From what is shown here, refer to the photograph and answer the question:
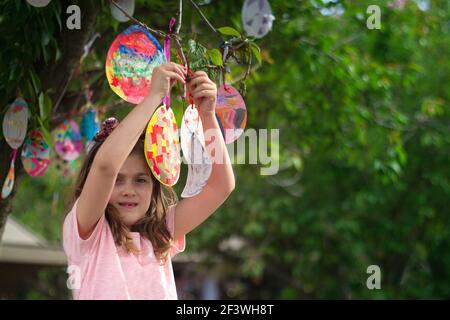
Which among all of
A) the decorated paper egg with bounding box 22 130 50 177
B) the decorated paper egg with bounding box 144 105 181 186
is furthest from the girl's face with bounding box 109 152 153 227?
the decorated paper egg with bounding box 22 130 50 177

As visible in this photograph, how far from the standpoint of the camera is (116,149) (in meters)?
1.34

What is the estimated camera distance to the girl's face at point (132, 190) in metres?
1.54

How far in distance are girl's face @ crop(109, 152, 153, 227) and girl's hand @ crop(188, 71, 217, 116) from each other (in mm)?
198

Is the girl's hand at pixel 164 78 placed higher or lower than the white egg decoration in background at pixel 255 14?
lower

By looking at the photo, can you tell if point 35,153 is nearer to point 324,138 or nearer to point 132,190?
point 132,190

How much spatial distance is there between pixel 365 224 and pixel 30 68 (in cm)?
509

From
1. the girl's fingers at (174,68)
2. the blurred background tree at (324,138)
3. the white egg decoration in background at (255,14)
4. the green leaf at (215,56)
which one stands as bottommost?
the blurred background tree at (324,138)

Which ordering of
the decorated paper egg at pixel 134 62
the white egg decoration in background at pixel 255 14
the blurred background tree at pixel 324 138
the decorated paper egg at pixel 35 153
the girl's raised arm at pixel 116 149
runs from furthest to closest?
the blurred background tree at pixel 324 138
the decorated paper egg at pixel 35 153
the white egg decoration in background at pixel 255 14
the decorated paper egg at pixel 134 62
the girl's raised arm at pixel 116 149

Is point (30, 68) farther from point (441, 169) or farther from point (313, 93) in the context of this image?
point (441, 169)

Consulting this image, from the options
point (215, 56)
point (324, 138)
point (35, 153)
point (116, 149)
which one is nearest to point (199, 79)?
point (215, 56)

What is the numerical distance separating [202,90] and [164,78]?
101mm

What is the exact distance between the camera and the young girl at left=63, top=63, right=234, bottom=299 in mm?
1374

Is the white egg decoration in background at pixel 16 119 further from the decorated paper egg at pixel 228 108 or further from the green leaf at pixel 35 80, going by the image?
the decorated paper egg at pixel 228 108

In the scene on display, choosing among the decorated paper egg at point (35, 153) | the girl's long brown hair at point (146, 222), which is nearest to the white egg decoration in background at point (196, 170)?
the girl's long brown hair at point (146, 222)
